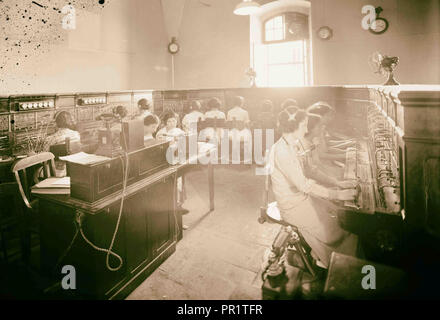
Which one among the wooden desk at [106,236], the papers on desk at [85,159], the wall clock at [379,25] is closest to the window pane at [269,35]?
the wall clock at [379,25]

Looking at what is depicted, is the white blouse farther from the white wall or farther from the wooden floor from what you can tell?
the white wall

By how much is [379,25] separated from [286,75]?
96.2 inches


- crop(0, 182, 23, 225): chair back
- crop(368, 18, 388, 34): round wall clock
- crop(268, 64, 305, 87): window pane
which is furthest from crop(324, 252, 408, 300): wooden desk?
crop(268, 64, 305, 87): window pane

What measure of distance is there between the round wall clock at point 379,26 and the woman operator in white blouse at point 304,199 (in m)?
5.30

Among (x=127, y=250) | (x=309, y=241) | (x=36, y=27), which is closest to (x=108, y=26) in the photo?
(x=36, y=27)

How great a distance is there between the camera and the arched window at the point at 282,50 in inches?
305

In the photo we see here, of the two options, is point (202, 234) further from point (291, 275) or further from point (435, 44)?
point (435, 44)

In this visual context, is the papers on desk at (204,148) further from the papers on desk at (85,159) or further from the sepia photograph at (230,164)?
the papers on desk at (85,159)

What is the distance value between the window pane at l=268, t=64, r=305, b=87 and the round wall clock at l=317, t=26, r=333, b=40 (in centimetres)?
102

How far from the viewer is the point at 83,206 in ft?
6.71

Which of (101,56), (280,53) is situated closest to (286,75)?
(280,53)

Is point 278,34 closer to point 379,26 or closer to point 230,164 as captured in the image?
point 379,26

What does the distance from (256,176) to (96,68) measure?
433cm

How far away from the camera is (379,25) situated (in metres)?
6.44
